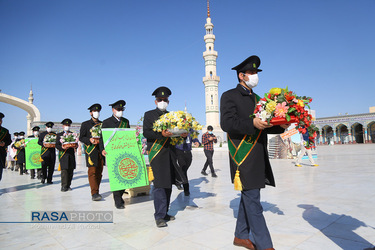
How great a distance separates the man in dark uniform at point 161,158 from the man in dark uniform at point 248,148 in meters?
1.14

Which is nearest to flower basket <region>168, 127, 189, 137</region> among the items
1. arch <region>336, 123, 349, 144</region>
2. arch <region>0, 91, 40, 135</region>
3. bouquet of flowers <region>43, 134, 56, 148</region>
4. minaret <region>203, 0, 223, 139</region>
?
bouquet of flowers <region>43, 134, 56, 148</region>

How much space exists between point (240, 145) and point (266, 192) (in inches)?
133

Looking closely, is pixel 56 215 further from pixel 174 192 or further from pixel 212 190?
pixel 212 190

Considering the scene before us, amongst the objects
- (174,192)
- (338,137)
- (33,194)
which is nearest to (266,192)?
(174,192)

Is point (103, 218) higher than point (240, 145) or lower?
lower

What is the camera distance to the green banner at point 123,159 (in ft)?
16.2

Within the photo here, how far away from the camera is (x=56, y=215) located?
14.3ft

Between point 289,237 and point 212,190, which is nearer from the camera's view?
point 289,237

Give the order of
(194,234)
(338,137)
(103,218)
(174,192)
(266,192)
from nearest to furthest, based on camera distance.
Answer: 1. (194,234)
2. (103,218)
3. (266,192)
4. (174,192)
5. (338,137)

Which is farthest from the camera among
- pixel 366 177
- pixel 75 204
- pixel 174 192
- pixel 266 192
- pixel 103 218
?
pixel 366 177

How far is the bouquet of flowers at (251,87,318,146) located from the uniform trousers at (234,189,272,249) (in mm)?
821

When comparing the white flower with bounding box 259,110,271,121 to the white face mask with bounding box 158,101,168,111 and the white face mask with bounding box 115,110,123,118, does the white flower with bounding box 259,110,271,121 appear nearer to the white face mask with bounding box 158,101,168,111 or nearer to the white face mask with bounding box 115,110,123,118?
the white face mask with bounding box 158,101,168,111

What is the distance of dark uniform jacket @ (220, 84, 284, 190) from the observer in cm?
269

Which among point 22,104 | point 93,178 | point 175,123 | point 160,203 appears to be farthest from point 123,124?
point 22,104
